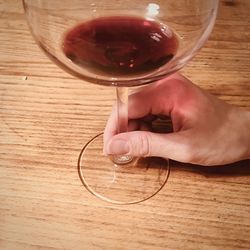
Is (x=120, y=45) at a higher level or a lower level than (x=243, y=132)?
higher

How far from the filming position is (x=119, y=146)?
0.59 metres

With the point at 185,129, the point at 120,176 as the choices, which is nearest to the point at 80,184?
the point at 120,176

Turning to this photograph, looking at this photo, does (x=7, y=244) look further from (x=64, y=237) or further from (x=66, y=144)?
(x=66, y=144)

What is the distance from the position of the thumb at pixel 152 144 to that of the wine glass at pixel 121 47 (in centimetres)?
4

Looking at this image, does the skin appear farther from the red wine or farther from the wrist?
the red wine

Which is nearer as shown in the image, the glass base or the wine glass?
the wine glass

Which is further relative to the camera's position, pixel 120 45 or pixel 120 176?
pixel 120 176

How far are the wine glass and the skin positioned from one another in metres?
0.05

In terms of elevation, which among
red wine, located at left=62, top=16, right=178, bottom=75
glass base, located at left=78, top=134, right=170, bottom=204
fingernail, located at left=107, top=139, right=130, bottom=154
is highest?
red wine, located at left=62, top=16, right=178, bottom=75

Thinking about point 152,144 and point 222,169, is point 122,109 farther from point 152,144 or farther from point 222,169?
point 222,169

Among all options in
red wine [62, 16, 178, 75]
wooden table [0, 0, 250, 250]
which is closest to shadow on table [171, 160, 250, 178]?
wooden table [0, 0, 250, 250]

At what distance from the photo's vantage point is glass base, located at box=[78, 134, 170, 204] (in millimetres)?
622

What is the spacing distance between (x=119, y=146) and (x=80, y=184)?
0.09 metres

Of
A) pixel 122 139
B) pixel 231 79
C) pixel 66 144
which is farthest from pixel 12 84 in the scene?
pixel 231 79
